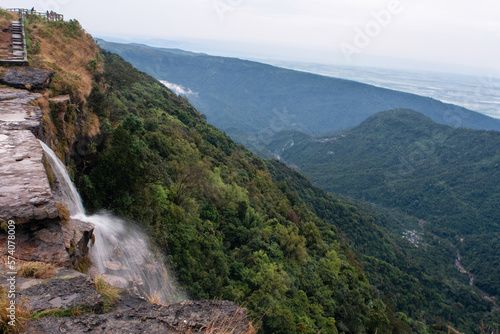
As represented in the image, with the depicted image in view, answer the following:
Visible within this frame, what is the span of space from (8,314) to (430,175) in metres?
178

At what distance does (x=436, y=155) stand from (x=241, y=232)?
186m

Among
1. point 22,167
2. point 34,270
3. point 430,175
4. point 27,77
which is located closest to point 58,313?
point 34,270

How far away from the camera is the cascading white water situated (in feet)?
30.5

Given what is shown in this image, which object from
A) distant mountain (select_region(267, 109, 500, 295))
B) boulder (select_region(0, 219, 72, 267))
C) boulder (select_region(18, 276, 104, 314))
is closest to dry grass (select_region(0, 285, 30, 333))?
boulder (select_region(18, 276, 104, 314))

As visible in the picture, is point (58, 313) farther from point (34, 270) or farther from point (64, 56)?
point (64, 56)

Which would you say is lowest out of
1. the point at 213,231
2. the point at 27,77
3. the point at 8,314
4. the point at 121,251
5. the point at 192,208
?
the point at 213,231

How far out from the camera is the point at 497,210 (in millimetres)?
121438

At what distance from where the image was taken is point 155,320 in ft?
18.3

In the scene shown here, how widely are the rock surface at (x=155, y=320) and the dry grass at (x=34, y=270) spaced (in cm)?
128

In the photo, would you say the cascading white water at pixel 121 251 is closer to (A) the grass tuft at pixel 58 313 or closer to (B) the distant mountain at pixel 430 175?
(A) the grass tuft at pixel 58 313

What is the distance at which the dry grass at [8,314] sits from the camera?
14.3 ft

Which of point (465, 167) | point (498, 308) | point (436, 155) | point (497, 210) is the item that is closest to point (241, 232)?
point (498, 308)

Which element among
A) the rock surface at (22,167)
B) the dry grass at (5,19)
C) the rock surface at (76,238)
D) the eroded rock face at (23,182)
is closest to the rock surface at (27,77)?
the rock surface at (22,167)

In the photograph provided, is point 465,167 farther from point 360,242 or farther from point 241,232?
point 241,232
